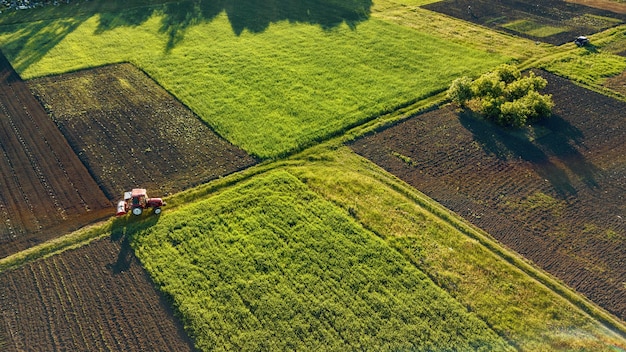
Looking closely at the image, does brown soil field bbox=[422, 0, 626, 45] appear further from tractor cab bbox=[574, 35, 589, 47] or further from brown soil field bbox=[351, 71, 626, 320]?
brown soil field bbox=[351, 71, 626, 320]

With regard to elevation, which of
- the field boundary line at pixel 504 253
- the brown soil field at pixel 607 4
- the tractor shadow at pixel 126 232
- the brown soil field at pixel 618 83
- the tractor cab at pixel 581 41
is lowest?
the field boundary line at pixel 504 253

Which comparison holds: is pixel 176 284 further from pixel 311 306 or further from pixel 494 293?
pixel 494 293

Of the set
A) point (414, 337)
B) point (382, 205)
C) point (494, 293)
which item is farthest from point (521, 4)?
point (414, 337)

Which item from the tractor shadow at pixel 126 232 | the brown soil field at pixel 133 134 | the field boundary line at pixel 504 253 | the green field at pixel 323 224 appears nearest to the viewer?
the green field at pixel 323 224

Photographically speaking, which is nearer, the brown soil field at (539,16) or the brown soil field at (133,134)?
the brown soil field at (133,134)

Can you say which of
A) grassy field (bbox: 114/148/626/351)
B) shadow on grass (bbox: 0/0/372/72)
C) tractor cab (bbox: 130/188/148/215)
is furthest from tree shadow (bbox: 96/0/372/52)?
grassy field (bbox: 114/148/626/351)

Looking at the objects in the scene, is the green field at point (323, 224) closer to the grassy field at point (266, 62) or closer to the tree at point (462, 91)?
the grassy field at point (266, 62)

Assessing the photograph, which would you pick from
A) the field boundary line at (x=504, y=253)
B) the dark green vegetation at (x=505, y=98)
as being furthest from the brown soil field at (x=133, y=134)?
the dark green vegetation at (x=505, y=98)
